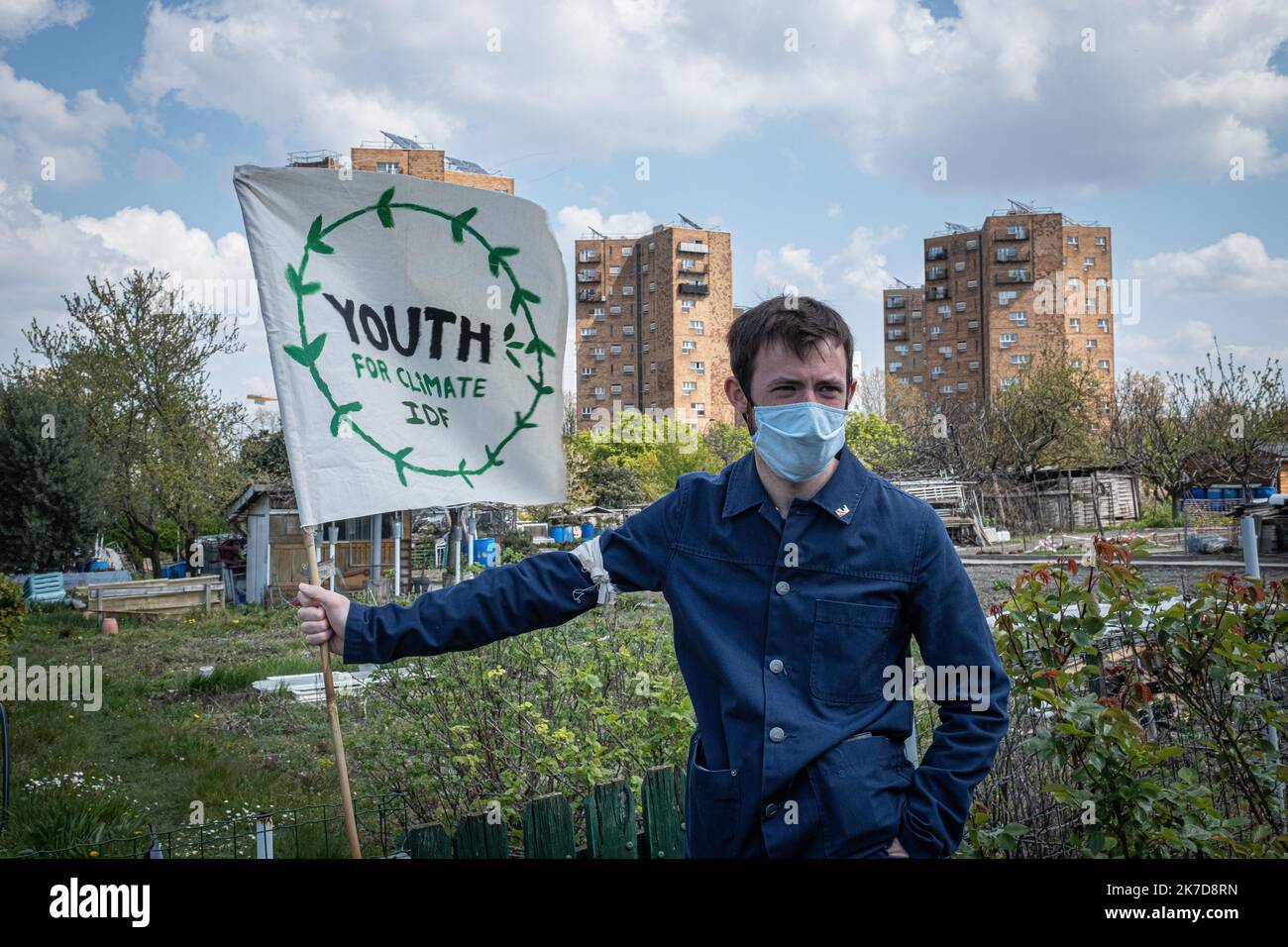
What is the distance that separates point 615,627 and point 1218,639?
2.90 meters

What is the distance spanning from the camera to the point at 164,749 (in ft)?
25.8

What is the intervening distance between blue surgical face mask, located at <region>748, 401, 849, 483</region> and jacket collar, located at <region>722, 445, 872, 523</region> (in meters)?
0.05

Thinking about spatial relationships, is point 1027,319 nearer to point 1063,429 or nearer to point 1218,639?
point 1063,429

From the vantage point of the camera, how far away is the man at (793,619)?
2.05 meters

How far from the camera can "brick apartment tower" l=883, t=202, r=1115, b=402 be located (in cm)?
9144

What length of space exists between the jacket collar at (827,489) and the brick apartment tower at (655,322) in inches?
3230

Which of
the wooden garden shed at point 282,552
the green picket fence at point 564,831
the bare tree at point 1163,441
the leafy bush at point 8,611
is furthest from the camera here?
the bare tree at point 1163,441

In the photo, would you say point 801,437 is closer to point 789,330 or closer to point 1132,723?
point 789,330

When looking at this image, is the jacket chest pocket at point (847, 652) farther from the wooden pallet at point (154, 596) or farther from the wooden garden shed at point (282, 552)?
the wooden garden shed at point (282, 552)

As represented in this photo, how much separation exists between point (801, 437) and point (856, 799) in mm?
794

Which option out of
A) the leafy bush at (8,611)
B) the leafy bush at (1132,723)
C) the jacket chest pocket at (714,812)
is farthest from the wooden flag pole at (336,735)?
the leafy bush at (8,611)

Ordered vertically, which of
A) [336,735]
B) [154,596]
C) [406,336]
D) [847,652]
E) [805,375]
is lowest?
[154,596]

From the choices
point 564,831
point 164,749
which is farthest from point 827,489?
point 164,749
